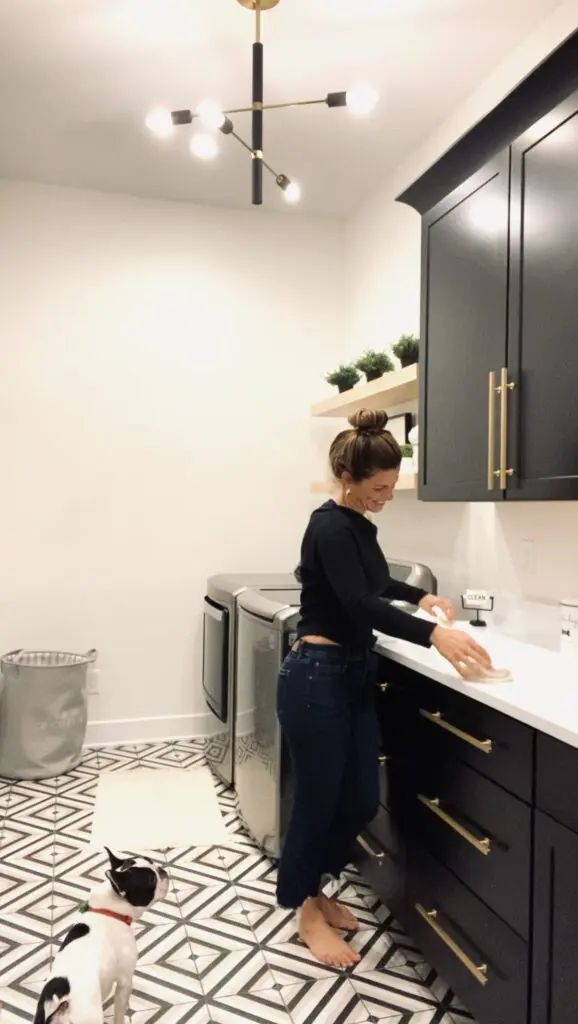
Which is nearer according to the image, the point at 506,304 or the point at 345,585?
the point at 345,585

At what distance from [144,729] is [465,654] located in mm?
2483

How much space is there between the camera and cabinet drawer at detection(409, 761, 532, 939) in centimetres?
144

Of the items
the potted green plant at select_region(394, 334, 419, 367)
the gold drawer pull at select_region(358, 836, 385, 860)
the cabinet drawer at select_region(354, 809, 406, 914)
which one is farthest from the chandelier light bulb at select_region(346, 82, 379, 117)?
the gold drawer pull at select_region(358, 836, 385, 860)

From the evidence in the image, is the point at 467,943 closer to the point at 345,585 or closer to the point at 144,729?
the point at 345,585

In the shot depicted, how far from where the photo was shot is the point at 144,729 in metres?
3.72

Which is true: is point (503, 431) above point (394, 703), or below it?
above

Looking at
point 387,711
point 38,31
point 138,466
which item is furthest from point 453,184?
point 138,466

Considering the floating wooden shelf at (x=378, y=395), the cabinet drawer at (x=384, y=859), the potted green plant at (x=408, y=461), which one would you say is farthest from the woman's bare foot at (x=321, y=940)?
the floating wooden shelf at (x=378, y=395)

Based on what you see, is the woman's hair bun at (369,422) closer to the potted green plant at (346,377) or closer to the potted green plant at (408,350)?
the potted green plant at (408,350)

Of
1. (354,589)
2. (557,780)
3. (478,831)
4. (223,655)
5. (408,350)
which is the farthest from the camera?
(223,655)

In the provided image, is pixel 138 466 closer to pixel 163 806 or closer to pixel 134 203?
pixel 134 203

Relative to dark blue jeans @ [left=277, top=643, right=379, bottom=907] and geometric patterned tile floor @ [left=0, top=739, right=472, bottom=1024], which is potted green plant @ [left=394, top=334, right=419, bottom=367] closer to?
dark blue jeans @ [left=277, top=643, right=379, bottom=907]

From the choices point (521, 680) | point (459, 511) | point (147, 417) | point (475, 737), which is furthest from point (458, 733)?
point (147, 417)

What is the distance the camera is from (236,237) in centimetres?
381
